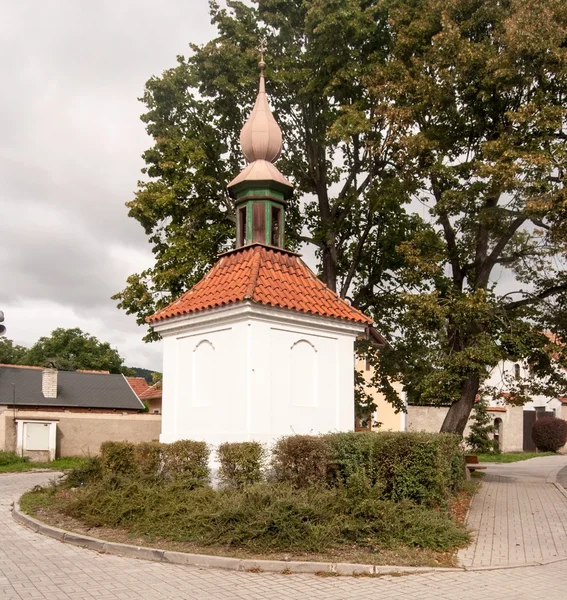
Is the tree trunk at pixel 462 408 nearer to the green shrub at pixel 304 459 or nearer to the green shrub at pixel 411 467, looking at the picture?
the green shrub at pixel 411 467

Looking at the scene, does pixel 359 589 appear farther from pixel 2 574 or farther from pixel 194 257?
pixel 194 257

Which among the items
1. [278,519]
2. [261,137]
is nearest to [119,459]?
[278,519]

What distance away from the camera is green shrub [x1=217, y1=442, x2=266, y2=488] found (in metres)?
11.4

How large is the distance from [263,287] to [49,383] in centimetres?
2691

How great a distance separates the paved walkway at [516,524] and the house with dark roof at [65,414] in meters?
12.7

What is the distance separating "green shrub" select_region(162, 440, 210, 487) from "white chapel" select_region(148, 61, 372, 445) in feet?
2.55

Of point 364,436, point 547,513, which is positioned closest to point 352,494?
point 364,436

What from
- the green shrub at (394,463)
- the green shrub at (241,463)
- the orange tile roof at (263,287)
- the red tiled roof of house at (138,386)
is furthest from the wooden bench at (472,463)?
the red tiled roof of house at (138,386)

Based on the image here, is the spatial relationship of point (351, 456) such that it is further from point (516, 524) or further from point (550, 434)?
point (550, 434)

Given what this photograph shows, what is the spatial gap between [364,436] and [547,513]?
4.45 m

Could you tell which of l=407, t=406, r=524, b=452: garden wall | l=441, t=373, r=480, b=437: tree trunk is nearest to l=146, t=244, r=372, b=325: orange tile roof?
l=441, t=373, r=480, b=437: tree trunk

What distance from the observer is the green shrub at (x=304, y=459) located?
11.2m

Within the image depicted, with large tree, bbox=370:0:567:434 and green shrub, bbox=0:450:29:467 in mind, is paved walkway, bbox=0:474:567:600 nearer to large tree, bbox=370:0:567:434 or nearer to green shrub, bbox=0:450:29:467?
large tree, bbox=370:0:567:434

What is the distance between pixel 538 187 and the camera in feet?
52.0
